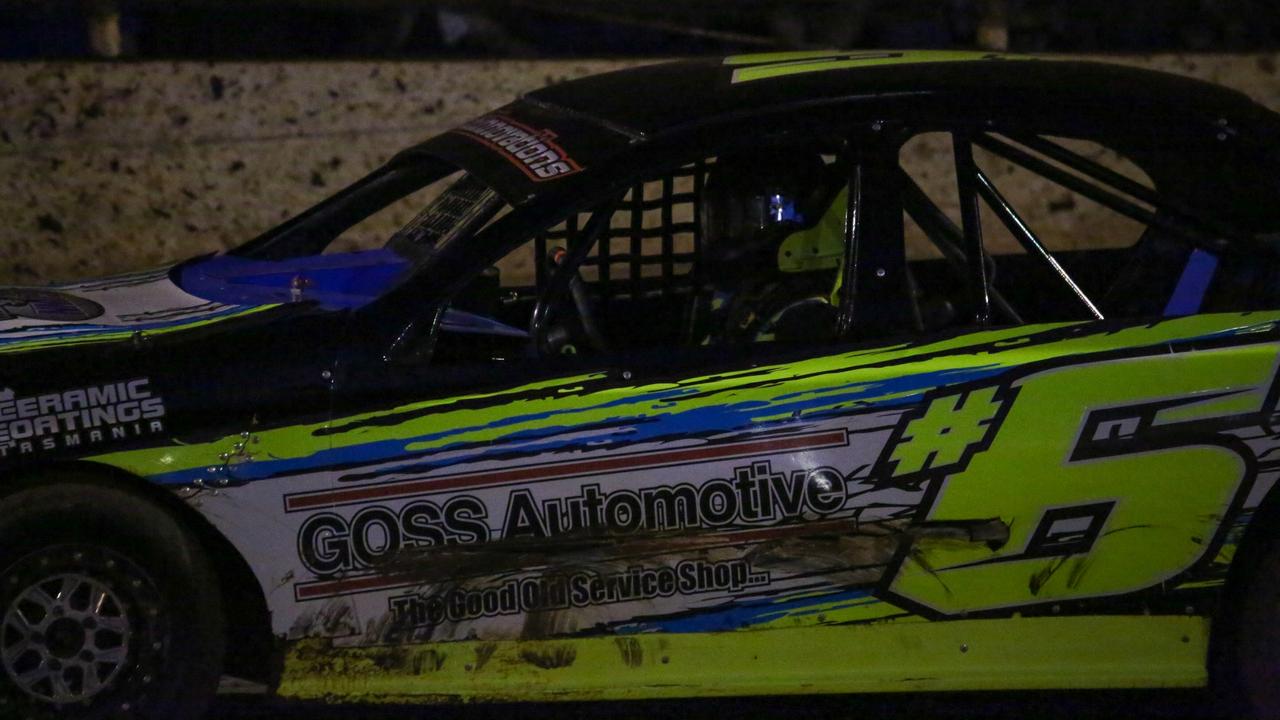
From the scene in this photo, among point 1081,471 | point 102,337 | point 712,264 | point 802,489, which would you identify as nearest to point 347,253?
point 712,264

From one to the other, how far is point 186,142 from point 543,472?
4.68 meters

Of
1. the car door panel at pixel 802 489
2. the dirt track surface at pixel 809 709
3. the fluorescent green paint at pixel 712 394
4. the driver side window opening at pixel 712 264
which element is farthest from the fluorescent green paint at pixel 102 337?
the dirt track surface at pixel 809 709

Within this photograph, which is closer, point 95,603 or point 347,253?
Result: point 95,603

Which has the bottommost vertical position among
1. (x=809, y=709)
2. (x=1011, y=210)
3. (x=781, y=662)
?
(x=809, y=709)

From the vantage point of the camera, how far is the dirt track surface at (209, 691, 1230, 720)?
423cm

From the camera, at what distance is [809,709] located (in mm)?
4277

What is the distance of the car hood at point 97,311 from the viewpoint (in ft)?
12.3

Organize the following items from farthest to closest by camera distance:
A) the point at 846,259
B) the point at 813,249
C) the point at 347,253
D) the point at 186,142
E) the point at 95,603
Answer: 1. the point at 186,142
2. the point at 347,253
3. the point at 813,249
4. the point at 846,259
5. the point at 95,603

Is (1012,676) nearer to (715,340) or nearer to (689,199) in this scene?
(715,340)

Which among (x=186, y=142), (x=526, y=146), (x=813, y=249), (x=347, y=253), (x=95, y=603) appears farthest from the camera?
(x=186, y=142)

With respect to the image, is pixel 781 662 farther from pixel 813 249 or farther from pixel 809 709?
pixel 813 249

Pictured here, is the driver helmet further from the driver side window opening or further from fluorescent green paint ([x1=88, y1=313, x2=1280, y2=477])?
fluorescent green paint ([x1=88, y1=313, x2=1280, y2=477])

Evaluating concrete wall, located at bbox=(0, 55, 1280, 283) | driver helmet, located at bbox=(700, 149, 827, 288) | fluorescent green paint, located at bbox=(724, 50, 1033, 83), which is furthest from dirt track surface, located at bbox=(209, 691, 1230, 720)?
concrete wall, located at bbox=(0, 55, 1280, 283)

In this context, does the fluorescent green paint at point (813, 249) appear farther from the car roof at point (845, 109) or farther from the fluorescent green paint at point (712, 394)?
the fluorescent green paint at point (712, 394)
